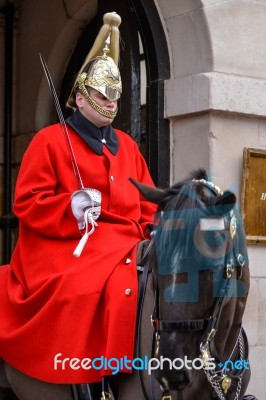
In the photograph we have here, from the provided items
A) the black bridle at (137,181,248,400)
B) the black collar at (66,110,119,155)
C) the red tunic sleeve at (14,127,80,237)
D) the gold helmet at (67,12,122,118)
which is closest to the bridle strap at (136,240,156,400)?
the black bridle at (137,181,248,400)

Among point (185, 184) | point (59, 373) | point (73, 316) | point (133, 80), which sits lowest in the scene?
point (59, 373)

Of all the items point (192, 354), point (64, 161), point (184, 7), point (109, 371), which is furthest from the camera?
point (184, 7)

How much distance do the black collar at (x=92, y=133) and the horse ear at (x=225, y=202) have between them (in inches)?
44.8

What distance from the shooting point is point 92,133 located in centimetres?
473

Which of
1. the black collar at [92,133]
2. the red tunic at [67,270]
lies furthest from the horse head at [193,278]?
the black collar at [92,133]

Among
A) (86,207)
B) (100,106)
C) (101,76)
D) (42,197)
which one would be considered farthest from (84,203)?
(101,76)

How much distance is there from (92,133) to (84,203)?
0.58m

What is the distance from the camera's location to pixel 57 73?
328 inches

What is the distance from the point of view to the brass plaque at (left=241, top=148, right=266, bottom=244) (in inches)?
233

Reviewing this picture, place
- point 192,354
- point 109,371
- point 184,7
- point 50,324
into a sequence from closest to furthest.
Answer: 1. point 192,354
2. point 109,371
3. point 50,324
4. point 184,7

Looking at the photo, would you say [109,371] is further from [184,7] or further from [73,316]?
[184,7]

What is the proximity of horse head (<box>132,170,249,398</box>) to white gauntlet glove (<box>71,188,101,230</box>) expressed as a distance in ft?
1.75

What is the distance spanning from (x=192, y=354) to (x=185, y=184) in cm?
70

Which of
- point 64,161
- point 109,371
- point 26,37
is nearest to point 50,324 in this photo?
point 109,371
